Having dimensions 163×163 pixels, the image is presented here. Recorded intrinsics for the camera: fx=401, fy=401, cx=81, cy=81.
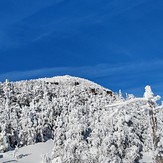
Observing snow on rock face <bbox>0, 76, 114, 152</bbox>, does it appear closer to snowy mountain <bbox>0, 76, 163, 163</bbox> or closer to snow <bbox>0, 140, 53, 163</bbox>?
snowy mountain <bbox>0, 76, 163, 163</bbox>

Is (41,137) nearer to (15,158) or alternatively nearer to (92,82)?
(15,158)

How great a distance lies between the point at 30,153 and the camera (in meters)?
65.0

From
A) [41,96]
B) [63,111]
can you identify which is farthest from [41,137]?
[41,96]

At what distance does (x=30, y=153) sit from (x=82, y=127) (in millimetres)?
24163

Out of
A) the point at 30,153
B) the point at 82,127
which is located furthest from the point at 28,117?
the point at 82,127

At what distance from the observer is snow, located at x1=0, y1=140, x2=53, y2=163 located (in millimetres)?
60825

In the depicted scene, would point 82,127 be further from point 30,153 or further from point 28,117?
point 28,117

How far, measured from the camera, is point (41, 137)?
72750mm

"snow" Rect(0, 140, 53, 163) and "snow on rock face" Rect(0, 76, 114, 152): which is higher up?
"snow on rock face" Rect(0, 76, 114, 152)

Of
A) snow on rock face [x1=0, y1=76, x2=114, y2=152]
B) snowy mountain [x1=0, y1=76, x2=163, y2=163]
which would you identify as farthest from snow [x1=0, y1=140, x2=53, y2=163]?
snowy mountain [x1=0, y1=76, x2=163, y2=163]

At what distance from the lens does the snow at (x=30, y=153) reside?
6083cm

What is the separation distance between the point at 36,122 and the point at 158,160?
66.2 m

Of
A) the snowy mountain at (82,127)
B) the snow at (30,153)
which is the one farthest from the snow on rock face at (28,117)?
the snow at (30,153)

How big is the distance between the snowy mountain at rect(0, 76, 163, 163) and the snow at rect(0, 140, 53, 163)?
2.04 m
